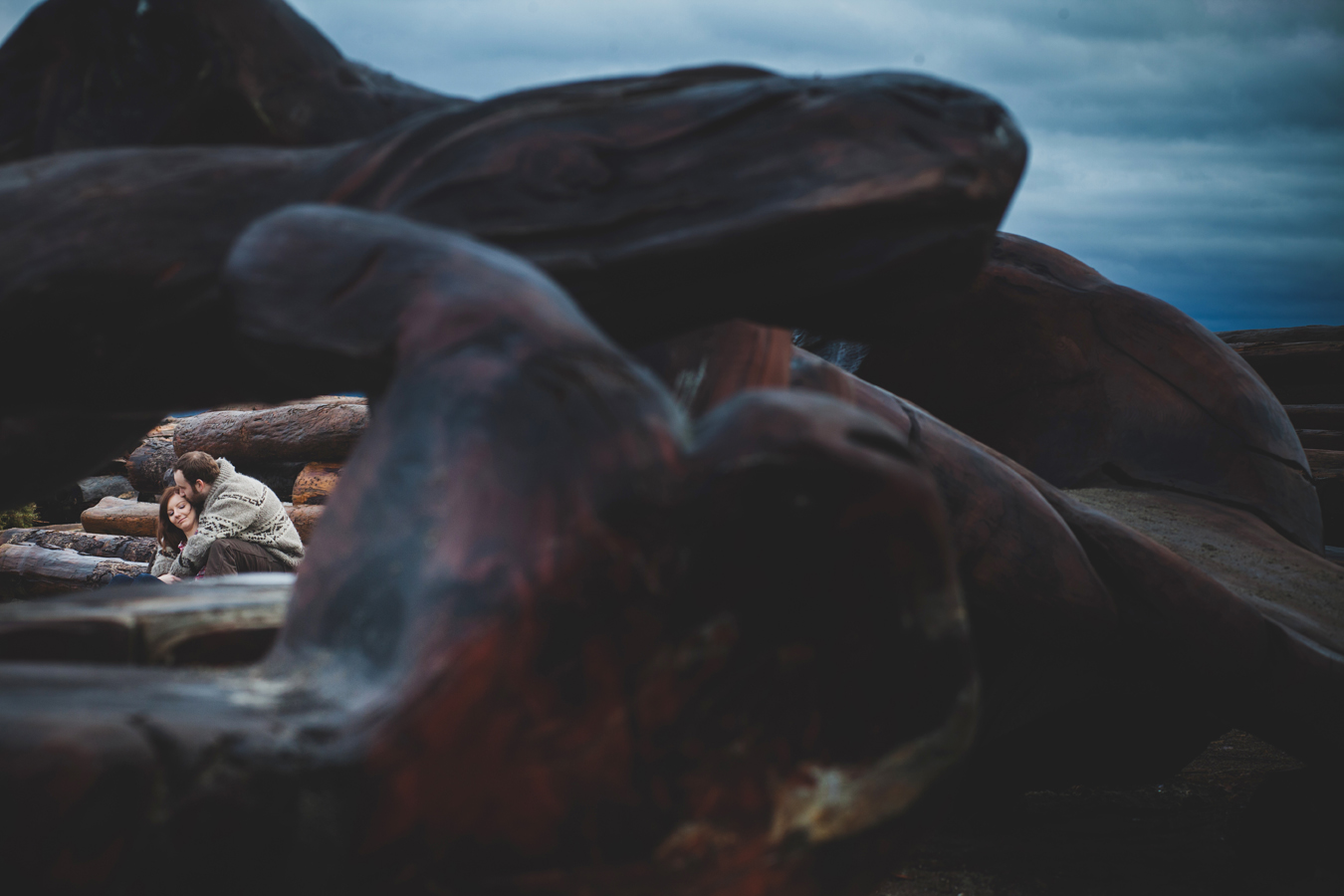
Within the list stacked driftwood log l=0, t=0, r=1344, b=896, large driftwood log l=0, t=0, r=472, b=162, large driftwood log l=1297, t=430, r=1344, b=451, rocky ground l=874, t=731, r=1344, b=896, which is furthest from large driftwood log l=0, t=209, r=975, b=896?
large driftwood log l=1297, t=430, r=1344, b=451

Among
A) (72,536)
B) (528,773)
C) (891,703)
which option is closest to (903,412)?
(891,703)

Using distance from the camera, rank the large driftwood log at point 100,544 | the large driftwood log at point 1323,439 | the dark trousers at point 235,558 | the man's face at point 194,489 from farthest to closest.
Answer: the large driftwood log at point 100,544, the large driftwood log at point 1323,439, the man's face at point 194,489, the dark trousers at point 235,558

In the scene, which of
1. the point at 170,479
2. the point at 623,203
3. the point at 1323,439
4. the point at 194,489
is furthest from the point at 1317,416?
the point at 170,479

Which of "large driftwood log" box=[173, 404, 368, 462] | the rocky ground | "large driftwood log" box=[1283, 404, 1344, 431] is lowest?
"large driftwood log" box=[173, 404, 368, 462]

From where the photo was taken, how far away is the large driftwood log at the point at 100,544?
23.4 ft

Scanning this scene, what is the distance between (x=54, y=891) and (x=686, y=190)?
2.46 feet

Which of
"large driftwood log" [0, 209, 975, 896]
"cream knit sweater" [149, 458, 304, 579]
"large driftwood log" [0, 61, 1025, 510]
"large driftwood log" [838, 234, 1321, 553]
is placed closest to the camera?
"large driftwood log" [0, 209, 975, 896]

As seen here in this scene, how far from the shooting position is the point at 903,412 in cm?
197

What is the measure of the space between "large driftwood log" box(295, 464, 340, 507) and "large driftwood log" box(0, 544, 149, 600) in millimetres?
1267

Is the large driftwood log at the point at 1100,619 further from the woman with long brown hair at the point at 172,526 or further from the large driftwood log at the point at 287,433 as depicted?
the large driftwood log at the point at 287,433

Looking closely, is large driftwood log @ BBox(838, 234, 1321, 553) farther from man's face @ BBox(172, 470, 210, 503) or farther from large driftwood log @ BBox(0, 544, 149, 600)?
large driftwood log @ BBox(0, 544, 149, 600)

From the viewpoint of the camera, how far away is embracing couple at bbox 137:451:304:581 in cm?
421

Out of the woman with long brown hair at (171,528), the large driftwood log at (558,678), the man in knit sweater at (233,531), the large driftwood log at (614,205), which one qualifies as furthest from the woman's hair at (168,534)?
the large driftwood log at (558,678)

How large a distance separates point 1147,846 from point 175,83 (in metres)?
2.53
